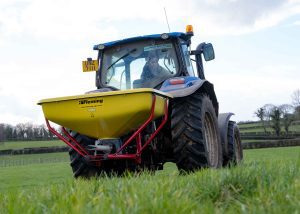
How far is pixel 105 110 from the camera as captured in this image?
5734 mm

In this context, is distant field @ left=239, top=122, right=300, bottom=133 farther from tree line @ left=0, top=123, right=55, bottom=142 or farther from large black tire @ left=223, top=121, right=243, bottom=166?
large black tire @ left=223, top=121, right=243, bottom=166

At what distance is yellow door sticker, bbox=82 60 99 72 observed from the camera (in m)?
7.63

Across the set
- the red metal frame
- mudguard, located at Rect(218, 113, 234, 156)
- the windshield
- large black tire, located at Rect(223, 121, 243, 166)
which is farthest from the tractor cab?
large black tire, located at Rect(223, 121, 243, 166)

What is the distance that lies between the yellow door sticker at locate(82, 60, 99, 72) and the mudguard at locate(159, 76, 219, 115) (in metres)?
1.44

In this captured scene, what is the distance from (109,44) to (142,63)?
0.65 m

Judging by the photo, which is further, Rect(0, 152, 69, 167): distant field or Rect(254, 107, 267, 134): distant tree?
Rect(254, 107, 267, 134): distant tree

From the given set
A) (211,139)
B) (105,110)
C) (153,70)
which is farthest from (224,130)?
(105,110)

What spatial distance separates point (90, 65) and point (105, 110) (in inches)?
81.4

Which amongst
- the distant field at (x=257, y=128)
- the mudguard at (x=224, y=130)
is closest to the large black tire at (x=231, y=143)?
the mudguard at (x=224, y=130)

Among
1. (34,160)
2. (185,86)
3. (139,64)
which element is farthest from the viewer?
(34,160)

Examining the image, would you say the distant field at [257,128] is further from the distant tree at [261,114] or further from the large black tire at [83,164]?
the large black tire at [83,164]

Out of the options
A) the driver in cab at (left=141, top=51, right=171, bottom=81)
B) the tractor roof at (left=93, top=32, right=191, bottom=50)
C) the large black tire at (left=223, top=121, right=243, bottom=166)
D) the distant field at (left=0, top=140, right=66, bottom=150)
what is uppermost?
the tractor roof at (left=93, top=32, right=191, bottom=50)

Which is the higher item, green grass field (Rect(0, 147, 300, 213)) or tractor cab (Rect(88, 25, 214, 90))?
tractor cab (Rect(88, 25, 214, 90))

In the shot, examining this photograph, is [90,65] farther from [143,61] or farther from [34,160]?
[34,160]
